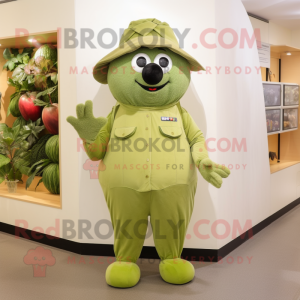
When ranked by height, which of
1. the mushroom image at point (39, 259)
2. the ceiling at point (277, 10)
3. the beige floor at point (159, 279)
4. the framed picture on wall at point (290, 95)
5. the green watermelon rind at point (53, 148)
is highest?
the ceiling at point (277, 10)

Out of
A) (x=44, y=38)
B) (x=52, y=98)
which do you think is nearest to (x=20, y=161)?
(x=52, y=98)

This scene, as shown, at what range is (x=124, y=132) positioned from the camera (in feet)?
7.80

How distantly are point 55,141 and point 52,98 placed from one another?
0.44m

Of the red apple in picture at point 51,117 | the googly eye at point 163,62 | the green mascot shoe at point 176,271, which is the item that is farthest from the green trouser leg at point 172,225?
the red apple in picture at point 51,117

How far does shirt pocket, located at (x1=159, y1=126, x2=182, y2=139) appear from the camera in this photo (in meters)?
2.36

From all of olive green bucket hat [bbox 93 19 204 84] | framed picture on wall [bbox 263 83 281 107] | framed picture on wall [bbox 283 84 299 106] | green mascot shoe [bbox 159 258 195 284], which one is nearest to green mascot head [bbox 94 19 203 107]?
olive green bucket hat [bbox 93 19 204 84]

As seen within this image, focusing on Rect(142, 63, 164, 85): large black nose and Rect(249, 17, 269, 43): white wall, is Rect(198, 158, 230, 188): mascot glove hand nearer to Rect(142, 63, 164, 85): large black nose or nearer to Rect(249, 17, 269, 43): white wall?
Rect(142, 63, 164, 85): large black nose

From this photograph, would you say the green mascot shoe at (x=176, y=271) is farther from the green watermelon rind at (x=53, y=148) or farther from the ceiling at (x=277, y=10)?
the ceiling at (x=277, y=10)

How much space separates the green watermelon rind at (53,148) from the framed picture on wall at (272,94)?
2.23 meters

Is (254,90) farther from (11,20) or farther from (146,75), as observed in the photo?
(11,20)

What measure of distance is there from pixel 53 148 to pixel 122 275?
1.38 m

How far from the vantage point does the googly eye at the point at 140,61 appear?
7.55 feet

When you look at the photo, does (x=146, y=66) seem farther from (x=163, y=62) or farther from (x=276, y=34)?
(x=276, y=34)

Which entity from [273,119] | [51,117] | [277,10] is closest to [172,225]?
[51,117]
